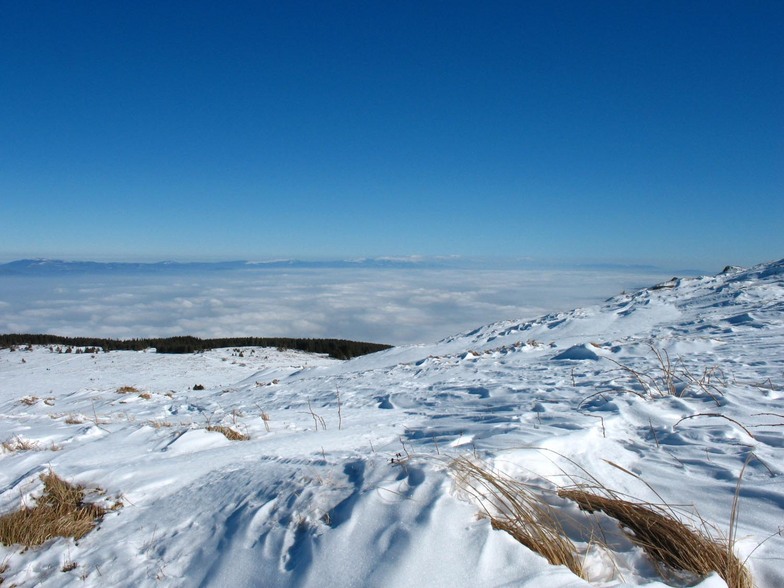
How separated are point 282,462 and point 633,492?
1935mm

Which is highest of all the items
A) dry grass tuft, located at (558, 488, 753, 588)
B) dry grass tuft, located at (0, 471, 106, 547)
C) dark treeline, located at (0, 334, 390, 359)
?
dry grass tuft, located at (558, 488, 753, 588)

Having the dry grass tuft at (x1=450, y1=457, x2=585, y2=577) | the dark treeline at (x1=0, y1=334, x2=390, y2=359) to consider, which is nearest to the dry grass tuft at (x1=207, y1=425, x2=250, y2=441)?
the dry grass tuft at (x1=450, y1=457, x2=585, y2=577)

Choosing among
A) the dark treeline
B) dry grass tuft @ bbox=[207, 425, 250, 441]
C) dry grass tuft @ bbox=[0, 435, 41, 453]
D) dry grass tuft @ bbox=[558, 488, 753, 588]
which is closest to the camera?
dry grass tuft @ bbox=[558, 488, 753, 588]

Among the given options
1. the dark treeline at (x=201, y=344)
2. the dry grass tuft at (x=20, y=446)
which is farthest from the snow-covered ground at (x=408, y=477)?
the dark treeline at (x=201, y=344)

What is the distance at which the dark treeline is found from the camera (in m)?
30.1

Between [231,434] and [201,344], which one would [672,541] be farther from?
[201,344]

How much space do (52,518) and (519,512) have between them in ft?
7.43

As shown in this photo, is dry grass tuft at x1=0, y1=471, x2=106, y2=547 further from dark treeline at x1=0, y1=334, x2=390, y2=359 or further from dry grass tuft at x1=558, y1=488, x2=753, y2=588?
dark treeline at x1=0, y1=334, x2=390, y2=359

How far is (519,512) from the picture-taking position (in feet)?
5.65

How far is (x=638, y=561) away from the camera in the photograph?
5.35 feet

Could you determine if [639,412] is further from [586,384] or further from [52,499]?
[52,499]

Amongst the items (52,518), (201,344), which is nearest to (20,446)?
(52,518)

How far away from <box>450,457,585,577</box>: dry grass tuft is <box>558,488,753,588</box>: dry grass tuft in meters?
0.25

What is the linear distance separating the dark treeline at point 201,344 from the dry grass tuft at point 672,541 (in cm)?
2713
